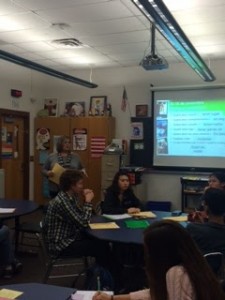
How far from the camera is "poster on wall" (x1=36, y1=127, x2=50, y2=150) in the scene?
7727 mm

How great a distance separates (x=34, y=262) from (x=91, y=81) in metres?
4.23

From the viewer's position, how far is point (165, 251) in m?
1.47

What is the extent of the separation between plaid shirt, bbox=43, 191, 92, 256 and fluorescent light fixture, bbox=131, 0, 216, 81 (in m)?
1.79

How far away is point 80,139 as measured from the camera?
7484mm

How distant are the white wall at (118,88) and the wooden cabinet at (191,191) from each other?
29 cm

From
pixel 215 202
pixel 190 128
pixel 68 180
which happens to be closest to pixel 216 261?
pixel 215 202

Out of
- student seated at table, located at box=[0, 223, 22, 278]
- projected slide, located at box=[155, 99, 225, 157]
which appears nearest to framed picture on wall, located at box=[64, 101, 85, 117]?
projected slide, located at box=[155, 99, 225, 157]

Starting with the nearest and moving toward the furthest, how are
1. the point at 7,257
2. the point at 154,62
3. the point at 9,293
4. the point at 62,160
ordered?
1. the point at 9,293
2. the point at 7,257
3. the point at 154,62
4. the point at 62,160

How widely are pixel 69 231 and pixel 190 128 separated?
3934mm

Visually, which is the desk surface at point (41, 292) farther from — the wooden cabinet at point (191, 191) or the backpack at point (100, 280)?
the wooden cabinet at point (191, 191)

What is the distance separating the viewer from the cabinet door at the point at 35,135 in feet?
24.9

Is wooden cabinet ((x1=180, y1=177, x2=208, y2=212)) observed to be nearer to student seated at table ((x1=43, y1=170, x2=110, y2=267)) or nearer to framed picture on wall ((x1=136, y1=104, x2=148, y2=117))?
framed picture on wall ((x1=136, y1=104, x2=148, y2=117))

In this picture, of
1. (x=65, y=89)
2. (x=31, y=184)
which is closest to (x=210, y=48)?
(x=65, y=89)

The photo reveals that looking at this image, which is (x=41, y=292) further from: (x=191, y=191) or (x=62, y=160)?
(x=191, y=191)
